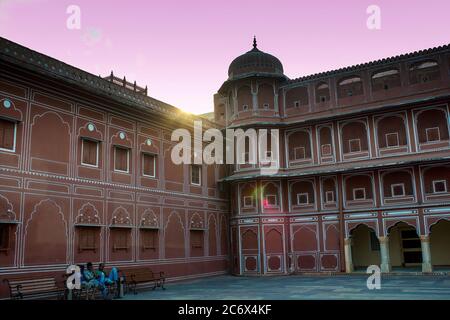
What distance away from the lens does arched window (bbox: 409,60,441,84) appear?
21.0m

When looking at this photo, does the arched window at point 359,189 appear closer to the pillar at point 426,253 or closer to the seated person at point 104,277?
the pillar at point 426,253

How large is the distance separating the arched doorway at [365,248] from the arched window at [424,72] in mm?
8318

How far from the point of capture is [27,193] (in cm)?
1390

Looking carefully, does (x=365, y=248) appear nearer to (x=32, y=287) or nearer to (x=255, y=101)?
(x=255, y=101)

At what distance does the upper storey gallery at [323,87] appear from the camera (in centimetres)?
2114

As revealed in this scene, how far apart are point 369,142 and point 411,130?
1947 millimetres

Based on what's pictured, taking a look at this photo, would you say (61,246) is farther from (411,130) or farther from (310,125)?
(411,130)

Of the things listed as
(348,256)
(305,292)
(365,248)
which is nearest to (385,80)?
(348,256)

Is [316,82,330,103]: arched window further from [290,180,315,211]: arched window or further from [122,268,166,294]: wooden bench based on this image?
[122,268,166,294]: wooden bench

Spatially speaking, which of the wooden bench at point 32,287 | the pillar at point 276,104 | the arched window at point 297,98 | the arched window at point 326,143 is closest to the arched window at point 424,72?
the arched window at point 326,143

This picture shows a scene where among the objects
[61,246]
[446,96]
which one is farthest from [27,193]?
[446,96]

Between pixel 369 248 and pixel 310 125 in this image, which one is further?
pixel 369 248

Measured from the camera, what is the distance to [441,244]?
923 inches
